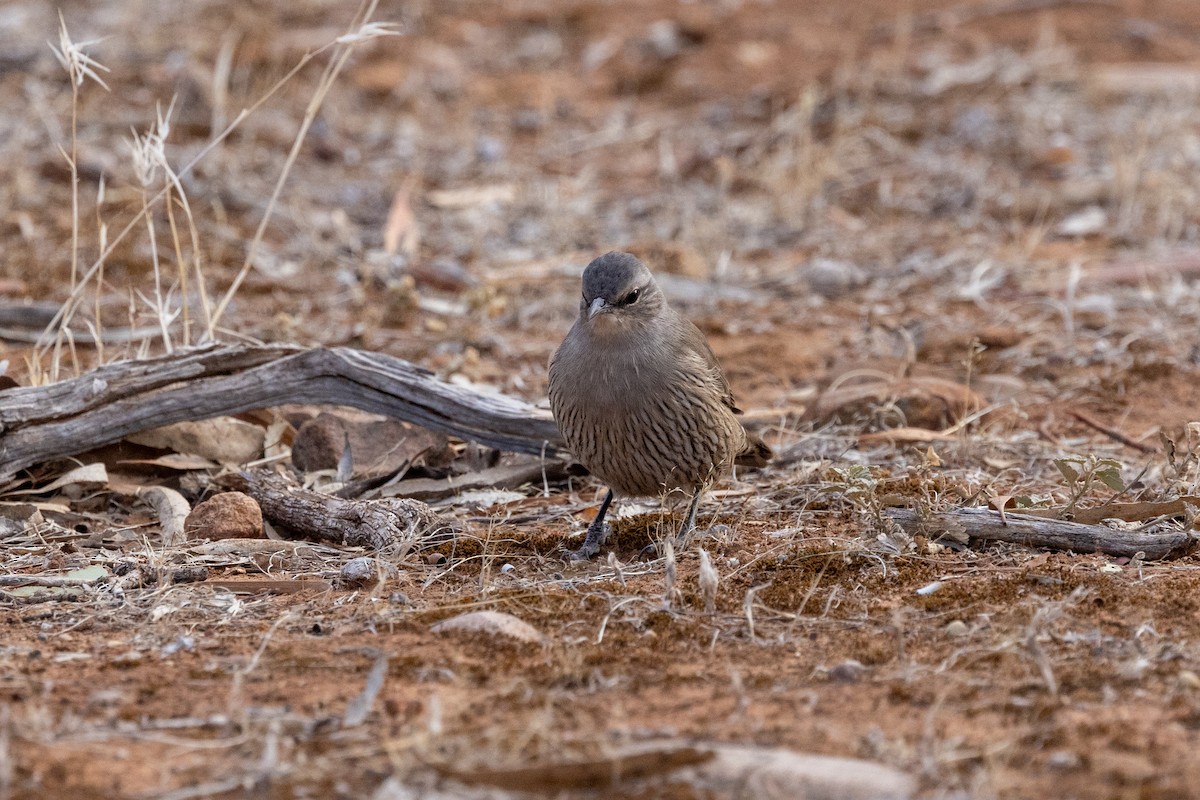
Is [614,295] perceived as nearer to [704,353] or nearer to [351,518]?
[704,353]

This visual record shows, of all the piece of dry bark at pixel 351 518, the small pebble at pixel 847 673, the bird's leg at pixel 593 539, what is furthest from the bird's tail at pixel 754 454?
the small pebble at pixel 847 673

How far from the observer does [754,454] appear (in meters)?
5.50

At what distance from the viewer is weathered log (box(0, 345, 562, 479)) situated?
16.5ft

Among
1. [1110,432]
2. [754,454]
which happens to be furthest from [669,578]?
[1110,432]

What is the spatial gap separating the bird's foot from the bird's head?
670mm

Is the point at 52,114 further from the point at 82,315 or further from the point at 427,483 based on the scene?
the point at 427,483

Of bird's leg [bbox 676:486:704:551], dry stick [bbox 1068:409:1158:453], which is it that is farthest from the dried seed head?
dry stick [bbox 1068:409:1158:453]

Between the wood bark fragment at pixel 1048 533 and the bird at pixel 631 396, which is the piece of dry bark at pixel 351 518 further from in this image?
the wood bark fragment at pixel 1048 533

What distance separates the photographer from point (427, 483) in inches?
213

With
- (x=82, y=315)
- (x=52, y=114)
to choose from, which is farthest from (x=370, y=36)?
(x=52, y=114)

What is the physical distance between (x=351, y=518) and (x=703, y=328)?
3.09m

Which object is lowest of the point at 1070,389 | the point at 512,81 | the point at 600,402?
the point at 1070,389

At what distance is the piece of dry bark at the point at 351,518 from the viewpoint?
4652mm

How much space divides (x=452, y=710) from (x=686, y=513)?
190 centimetres
